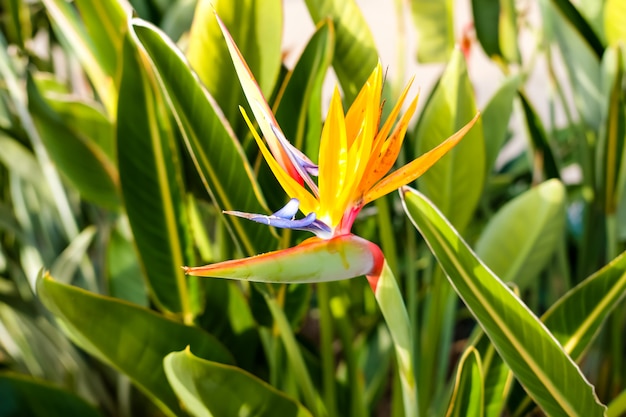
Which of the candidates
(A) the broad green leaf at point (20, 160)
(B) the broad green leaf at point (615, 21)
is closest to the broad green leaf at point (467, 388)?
(B) the broad green leaf at point (615, 21)

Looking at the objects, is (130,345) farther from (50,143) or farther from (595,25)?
(595,25)

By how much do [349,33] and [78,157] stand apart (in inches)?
13.4

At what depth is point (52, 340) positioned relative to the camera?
0.98 meters

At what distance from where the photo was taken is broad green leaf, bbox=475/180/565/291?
0.63 meters

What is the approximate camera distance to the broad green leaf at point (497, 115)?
668mm

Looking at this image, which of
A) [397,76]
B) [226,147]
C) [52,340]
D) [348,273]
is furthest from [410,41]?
[348,273]

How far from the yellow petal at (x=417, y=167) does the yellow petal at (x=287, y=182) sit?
31 mm

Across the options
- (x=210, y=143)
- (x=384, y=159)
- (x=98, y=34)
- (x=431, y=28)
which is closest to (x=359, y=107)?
(x=384, y=159)

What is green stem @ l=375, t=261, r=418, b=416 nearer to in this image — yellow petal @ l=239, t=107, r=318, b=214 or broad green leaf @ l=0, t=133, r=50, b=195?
yellow petal @ l=239, t=107, r=318, b=214

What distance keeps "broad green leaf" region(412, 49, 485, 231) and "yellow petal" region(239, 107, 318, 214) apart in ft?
0.90

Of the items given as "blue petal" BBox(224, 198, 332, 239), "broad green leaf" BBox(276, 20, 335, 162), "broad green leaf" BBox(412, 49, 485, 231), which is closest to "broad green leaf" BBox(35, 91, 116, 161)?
"broad green leaf" BBox(276, 20, 335, 162)

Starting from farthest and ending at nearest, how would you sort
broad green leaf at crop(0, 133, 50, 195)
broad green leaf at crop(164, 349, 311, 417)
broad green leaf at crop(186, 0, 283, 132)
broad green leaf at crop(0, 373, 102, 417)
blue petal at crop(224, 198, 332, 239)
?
broad green leaf at crop(0, 133, 50, 195)
broad green leaf at crop(0, 373, 102, 417)
broad green leaf at crop(186, 0, 283, 132)
broad green leaf at crop(164, 349, 311, 417)
blue petal at crop(224, 198, 332, 239)

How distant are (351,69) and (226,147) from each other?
0.60ft

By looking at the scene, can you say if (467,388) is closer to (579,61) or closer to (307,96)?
(307,96)
